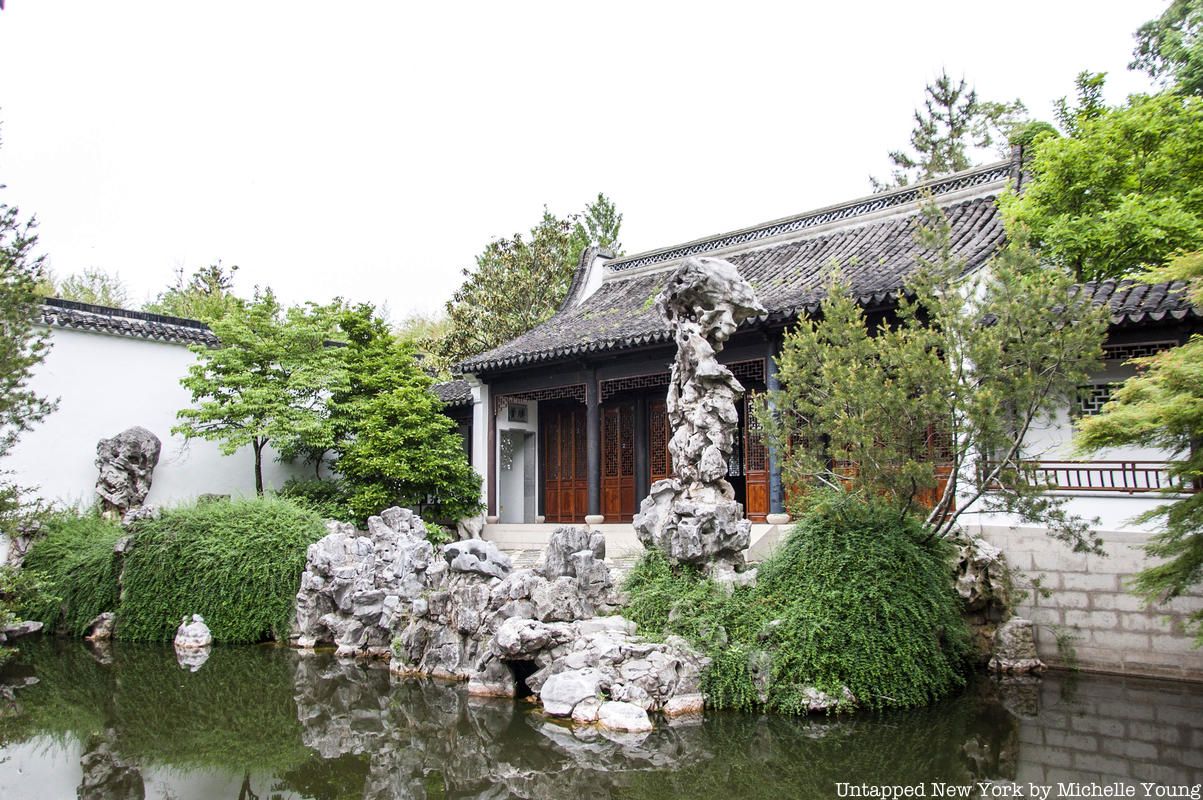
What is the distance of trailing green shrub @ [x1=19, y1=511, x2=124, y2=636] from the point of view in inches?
450

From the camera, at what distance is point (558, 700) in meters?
6.59

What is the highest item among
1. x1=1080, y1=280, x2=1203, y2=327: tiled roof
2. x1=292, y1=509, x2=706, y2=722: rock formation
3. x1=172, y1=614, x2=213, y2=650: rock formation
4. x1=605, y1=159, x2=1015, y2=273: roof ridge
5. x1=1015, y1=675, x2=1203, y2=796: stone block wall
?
x1=605, y1=159, x2=1015, y2=273: roof ridge

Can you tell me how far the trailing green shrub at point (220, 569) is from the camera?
10562 mm

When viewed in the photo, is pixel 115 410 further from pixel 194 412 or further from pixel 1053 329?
pixel 1053 329

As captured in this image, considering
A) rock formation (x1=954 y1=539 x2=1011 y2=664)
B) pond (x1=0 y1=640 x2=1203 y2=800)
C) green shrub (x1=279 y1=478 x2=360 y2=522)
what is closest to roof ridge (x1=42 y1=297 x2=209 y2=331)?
green shrub (x1=279 y1=478 x2=360 y2=522)

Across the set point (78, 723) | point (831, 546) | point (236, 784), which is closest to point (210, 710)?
point (78, 723)

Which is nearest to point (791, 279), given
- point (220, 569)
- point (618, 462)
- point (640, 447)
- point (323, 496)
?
point (640, 447)

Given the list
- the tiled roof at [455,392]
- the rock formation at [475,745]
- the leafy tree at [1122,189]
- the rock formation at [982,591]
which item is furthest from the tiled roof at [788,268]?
the rock formation at [475,745]

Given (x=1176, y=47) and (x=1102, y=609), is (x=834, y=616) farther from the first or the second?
(x=1176, y=47)

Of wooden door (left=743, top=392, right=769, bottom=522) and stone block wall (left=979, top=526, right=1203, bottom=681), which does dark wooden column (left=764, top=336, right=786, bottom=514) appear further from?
stone block wall (left=979, top=526, right=1203, bottom=681)

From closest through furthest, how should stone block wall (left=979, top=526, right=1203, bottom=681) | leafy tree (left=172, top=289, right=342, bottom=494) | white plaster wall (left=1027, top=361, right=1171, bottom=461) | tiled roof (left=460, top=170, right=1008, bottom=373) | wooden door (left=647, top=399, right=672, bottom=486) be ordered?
stone block wall (left=979, top=526, right=1203, bottom=681) < white plaster wall (left=1027, top=361, right=1171, bottom=461) < tiled roof (left=460, top=170, right=1008, bottom=373) < leafy tree (left=172, top=289, right=342, bottom=494) < wooden door (left=647, top=399, right=672, bottom=486)

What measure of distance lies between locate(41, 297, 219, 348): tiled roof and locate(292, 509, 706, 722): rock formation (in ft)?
21.6

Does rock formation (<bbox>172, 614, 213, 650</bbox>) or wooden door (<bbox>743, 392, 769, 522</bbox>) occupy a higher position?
wooden door (<bbox>743, 392, 769, 522</bbox>)

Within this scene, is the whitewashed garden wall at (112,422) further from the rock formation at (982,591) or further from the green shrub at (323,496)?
the rock formation at (982,591)
